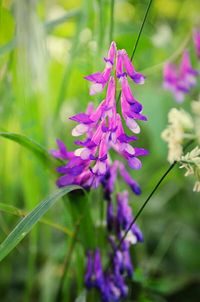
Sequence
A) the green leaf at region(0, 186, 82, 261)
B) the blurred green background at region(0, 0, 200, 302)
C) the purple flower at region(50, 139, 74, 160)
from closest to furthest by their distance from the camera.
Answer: the green leaf at region(0, 186, 82, 261), the purple flower at region(50, 139, 74, 160), the blurred green background at region(0, 0, 200, 302)

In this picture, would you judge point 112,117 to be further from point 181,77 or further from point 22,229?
point 181,77

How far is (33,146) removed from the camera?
90 cm

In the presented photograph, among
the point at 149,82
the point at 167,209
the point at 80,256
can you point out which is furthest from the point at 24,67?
the point at 149,82

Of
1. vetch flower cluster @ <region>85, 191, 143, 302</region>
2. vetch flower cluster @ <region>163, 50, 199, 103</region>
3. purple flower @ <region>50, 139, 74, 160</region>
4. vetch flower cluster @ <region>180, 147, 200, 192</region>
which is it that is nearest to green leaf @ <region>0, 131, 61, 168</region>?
purple flower @ <region>50, 139, 74, 160</region>

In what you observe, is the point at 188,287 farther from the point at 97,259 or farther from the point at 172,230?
the point at 97,259

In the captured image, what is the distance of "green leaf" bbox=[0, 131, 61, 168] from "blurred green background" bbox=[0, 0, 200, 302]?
0.22 feet

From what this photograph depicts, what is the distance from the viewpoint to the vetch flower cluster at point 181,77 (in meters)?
1.29

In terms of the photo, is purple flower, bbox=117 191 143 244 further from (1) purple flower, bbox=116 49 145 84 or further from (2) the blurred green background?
(1) purple flower, bbox=116 49 145 84

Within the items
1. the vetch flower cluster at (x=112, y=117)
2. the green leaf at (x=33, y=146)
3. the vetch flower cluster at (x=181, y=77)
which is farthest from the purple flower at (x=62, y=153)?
the vetch flower cluster at (x=181, y=77)

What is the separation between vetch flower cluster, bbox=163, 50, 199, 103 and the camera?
4.23ft

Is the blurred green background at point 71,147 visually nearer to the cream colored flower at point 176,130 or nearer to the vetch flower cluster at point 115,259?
the vetch flower cluster at point 115,259

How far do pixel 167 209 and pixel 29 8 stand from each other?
911 mm

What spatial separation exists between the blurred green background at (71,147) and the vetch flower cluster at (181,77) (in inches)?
1.6

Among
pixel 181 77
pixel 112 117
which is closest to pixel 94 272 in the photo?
pixel 112 117
